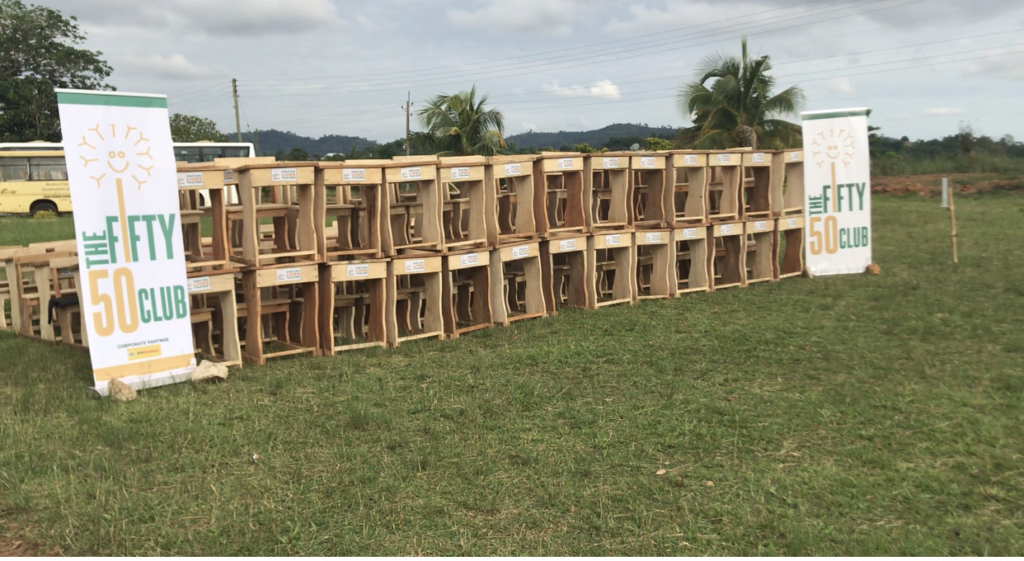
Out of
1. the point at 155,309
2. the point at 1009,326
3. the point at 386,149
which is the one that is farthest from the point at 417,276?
the point at 386,149

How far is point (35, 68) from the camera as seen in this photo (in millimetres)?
37906

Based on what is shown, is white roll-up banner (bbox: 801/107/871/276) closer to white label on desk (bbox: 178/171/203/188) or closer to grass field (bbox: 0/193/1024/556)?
grass field (bbox: 0/193/1024/556)

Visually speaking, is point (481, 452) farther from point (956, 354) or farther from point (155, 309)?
point (956, 354)

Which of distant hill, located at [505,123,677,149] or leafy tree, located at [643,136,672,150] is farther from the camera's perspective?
distant hill, located at [505,123,677,149]

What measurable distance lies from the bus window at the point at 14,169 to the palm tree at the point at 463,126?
14384 mm

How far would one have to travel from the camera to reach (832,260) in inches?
417

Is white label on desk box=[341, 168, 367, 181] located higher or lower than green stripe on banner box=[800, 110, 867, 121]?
lower

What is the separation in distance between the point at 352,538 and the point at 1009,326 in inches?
276

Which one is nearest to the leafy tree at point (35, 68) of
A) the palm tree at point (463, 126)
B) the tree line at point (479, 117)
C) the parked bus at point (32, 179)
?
the tree line at point (479, 117)

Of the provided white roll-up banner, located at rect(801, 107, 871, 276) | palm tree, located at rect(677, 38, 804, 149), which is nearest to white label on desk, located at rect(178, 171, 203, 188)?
white roll-up banner, located at rect(801, 107, 871, 276)

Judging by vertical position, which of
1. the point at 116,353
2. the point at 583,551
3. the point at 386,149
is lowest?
the point at 583,551

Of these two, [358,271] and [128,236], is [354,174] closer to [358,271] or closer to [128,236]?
[358,271]

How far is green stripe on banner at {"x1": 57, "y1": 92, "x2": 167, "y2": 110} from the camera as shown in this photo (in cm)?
549

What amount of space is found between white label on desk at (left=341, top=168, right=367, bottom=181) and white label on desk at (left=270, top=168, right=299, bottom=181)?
45 centimetres
